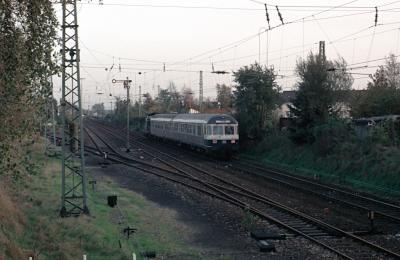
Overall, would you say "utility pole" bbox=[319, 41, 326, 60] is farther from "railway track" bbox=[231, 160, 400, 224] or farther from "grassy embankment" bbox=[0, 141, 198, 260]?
"grassy embankment" bbox=[0, 141, 198, 260]

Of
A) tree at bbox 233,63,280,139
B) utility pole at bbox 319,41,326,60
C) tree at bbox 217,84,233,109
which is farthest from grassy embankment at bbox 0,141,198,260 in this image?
tree at bbox 217,84,233,109

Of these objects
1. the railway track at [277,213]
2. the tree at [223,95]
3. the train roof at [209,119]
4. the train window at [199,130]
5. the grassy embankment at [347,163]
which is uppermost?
the tree at [223,95]

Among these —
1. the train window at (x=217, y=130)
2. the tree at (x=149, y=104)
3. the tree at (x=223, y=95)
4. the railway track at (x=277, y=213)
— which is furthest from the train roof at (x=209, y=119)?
the tree at (x=149, y=104)

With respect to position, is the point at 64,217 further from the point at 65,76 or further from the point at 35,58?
the point at 35,58

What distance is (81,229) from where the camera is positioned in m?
15.2

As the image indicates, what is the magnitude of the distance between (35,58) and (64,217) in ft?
26.9

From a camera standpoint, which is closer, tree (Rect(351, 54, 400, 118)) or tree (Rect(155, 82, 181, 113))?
tree (Rect(351, 54, 400, 118))

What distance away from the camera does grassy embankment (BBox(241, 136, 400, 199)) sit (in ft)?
77.2

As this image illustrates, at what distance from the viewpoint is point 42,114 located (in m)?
11.3

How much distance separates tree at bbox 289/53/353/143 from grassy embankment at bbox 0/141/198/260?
15104mm

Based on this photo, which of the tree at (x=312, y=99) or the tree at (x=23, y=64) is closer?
the tree at (x=23, y=64)

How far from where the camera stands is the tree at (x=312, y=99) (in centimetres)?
3275

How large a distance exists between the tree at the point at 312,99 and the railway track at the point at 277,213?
724 cm

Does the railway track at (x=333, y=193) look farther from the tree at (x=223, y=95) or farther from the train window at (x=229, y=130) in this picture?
the tree at (x=223, y=95)
